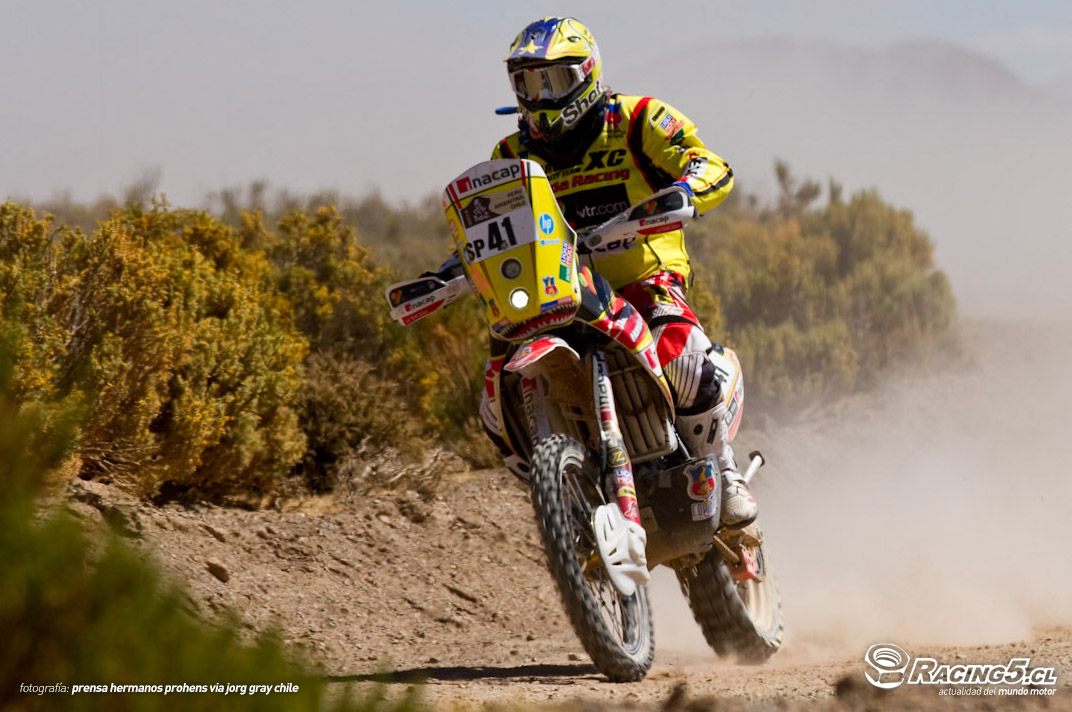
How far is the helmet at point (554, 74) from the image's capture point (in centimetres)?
562

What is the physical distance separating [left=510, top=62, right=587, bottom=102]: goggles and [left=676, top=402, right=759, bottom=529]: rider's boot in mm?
1479

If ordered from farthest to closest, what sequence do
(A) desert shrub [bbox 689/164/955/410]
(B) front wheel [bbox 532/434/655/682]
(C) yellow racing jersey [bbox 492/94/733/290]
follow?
(A) desert shrub [bbox 689/164/955/410] → (C) yellow racing jersey [bbox 492/94/733/290] → (B) front wheel [bbox 532/434/655/682]

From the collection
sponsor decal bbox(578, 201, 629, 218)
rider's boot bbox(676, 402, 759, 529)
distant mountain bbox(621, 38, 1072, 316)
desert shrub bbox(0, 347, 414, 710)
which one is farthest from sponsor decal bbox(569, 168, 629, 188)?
distant mountain bbox(621, 38, 1072, 316)

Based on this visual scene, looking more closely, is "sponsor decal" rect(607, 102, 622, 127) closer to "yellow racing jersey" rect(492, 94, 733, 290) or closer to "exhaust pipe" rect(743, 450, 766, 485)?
"yellow racing jersey" rect(492, 94, 733, 290)

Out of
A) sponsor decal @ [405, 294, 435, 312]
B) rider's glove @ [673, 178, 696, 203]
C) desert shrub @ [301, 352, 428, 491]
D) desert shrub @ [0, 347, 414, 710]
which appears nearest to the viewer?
desert shrub @ [0, 347, 414, 710]

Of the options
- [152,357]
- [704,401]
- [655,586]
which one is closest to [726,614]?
[704,401]

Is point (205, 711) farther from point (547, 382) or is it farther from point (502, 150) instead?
point (502, 150)

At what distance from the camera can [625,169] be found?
19.5ft

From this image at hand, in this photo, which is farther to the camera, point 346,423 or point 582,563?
point 346,423

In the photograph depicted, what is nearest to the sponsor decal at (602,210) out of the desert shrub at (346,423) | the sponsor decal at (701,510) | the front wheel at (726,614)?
the sponsor decal at (701,510)

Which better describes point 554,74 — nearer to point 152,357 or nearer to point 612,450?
point 612,450

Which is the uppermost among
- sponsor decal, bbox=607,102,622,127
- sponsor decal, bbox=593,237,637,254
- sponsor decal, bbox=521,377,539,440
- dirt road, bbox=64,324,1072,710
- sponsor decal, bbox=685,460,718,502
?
sponsor decal, bbox=607,102,622,127

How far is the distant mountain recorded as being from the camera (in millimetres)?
28062

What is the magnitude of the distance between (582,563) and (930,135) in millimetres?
39597
